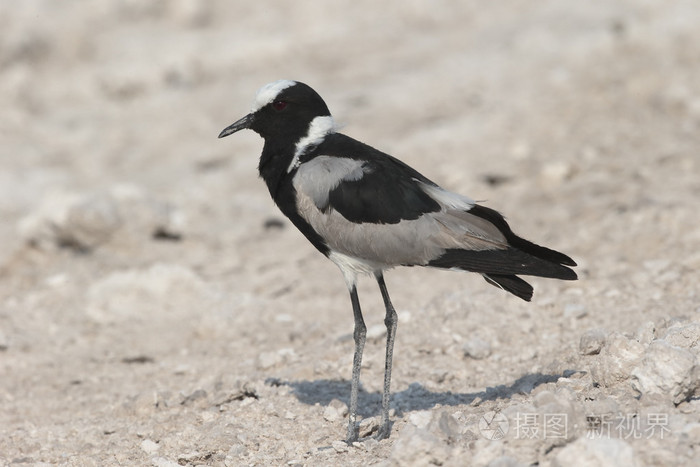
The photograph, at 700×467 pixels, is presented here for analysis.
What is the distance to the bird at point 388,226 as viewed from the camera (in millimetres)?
5320

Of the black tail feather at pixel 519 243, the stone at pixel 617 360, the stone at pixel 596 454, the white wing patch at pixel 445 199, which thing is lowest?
the stone at pixel 596 454

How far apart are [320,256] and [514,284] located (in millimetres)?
3917

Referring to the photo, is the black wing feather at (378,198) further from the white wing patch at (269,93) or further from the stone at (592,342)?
the stone at (592,342)

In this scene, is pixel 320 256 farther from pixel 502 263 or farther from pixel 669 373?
pixel 669 373

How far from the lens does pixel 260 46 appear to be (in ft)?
46.6

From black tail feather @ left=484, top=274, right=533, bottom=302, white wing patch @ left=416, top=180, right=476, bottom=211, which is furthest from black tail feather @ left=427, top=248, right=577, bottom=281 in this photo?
white wing patch @ left=416, top=180, right=476, bottom=211

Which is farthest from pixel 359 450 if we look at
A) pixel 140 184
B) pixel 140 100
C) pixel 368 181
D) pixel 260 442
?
pixel 140 100

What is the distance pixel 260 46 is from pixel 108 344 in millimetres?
7368

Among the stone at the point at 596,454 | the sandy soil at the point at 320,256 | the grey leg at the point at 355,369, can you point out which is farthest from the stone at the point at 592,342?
the stone at the point at 596,454

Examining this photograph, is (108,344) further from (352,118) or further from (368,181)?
(352,118)

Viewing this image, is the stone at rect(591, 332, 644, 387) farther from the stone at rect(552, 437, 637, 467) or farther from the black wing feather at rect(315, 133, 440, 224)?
the black wing feather at rect(315, 133, 440, 224)

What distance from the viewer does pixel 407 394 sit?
235 inches

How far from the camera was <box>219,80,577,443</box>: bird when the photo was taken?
209 inches

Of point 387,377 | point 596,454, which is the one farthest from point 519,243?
point 596,454
